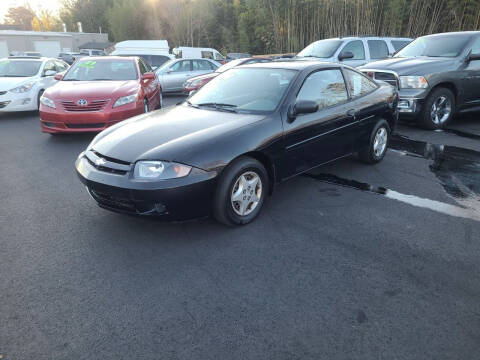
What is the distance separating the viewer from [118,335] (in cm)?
222

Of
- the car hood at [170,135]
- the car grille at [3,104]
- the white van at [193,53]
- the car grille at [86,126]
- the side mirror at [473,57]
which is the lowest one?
the car grille at [86,126]

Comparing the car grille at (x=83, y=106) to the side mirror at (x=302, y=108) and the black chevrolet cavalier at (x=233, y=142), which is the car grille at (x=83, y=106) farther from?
the side mirror at (x=302, y=108)

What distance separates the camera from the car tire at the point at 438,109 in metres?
6.95

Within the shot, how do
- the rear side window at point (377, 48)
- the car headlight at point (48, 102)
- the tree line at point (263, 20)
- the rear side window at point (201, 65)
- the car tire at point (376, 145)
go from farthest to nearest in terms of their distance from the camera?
the rear side window at point (201, 65) → the tree line at point (263, 20) → the rear side window at point (377, 48) → the car headlight at point (48, 102) → the car tire at point (376, 145)

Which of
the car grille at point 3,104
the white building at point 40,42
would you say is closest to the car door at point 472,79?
the car grille at point 3,104

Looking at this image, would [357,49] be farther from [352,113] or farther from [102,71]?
[102,71]

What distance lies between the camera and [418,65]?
23.0ft

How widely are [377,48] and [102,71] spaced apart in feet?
24.3

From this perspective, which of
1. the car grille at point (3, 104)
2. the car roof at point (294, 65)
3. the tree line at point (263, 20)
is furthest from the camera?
the tree line at point (263, 20)

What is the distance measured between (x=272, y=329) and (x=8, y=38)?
5017 cm

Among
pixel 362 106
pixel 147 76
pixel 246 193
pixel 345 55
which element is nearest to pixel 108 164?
pixel 246 193

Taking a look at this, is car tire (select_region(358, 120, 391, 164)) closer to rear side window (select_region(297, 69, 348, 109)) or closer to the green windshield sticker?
rear side window (select_region(297, 69, 348, 109))

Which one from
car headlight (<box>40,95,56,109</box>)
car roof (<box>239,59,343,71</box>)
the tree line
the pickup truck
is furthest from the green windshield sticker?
the tree line

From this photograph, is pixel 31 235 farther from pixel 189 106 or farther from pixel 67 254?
pixel 189 106
